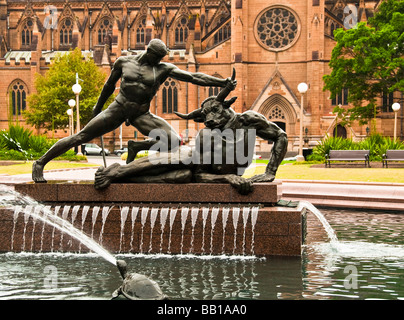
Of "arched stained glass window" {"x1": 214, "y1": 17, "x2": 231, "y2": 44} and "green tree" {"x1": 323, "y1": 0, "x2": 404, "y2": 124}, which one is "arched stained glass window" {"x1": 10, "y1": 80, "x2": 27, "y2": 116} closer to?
"arched stained glass window" {"x1": 214, "y1": 17, "x2": 231, "y2": 44}

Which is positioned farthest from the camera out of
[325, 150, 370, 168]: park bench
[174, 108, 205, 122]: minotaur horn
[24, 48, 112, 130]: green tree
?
[24, 48, 112, 130]: green tree

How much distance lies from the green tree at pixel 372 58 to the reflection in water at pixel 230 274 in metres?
33.3

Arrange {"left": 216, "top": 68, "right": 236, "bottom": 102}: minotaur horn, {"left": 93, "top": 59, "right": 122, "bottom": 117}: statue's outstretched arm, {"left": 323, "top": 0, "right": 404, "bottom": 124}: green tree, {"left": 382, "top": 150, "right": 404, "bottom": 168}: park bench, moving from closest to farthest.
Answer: {"left": 216, "top": 68, "right": 236, "bottom": 102}: minotaur horn < {"left": 93, "top": 59, "right": 122, "bottom": 117}: statue's outstretched arm < {"left": 382, "top": 150, "right": 404, "bottom": 168}: park bench < {"left": 323, "top": 0, "right": 404, "bottom": 124}: green tree

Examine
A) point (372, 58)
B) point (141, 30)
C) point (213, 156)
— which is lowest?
point (213, 156)

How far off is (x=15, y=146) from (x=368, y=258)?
24.4m

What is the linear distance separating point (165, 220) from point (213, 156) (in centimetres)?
119

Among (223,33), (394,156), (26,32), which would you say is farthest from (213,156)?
(26,32)

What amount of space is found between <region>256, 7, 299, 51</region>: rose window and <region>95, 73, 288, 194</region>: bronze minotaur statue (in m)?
49.4

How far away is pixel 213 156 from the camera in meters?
8.05

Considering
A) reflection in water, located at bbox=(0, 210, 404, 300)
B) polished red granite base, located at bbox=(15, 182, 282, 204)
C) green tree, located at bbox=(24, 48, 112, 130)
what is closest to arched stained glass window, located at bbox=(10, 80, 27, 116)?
green tree, located at bbox=(24, 48, 112, 130)

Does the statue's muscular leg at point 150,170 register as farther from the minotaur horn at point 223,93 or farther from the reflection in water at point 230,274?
the reflection in water at point 230,274

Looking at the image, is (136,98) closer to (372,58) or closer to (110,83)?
(110,83)

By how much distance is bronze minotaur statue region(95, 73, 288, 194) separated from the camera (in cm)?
797

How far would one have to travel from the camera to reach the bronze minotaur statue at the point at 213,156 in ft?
26.2
